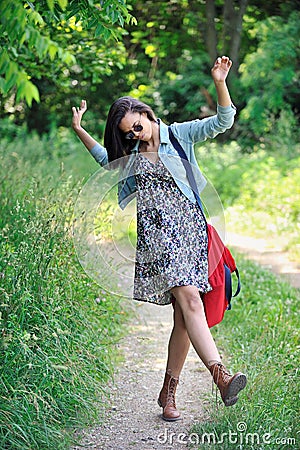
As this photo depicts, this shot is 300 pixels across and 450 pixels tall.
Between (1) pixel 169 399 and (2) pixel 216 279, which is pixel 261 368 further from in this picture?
(2) pixel 216 279

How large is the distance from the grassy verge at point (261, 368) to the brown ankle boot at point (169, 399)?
7.2 inches

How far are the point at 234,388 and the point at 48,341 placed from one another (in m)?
1.00

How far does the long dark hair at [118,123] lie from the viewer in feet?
11.4

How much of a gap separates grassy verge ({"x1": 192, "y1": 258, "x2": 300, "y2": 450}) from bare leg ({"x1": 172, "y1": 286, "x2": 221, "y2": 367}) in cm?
33

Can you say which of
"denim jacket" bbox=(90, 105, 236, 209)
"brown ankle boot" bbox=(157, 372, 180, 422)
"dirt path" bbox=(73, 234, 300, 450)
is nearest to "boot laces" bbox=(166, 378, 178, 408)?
"brown ankle boot" bbox=(157, 372, 180, 422)

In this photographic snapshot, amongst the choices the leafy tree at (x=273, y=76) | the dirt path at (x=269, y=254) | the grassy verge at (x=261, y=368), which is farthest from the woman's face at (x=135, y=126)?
the leafy tree at (x=273, y=76)

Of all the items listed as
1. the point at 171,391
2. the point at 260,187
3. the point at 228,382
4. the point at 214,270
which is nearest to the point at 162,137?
the point at 214,270

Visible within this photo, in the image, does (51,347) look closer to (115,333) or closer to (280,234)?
(115,333)

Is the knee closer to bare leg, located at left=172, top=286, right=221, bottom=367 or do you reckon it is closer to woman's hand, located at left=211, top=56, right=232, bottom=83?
bare leg, located at left=172, top=286, right=221, bottom=367

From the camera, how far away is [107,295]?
5.26 meters

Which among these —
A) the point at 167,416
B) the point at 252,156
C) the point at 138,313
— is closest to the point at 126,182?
the point at 167,416

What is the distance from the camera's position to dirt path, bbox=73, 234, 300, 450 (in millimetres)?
3527

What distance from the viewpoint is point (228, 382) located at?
3213mm

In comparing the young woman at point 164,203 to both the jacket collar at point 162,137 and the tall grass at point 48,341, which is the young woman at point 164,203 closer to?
the jacket collar at point 162,137
